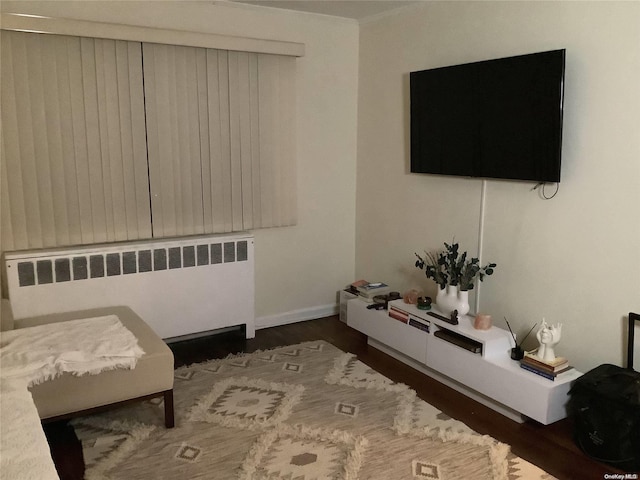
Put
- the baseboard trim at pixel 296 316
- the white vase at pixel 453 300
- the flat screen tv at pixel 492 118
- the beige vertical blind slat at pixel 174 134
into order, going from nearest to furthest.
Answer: the flat screen tv at pixel 492 118, the white vase at pixel 453 300, the beige vertical blind slat at pixel 174 134, the baseboard trim at pixel 296 316

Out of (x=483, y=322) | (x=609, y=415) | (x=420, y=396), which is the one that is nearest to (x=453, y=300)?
(x=483, y=322)

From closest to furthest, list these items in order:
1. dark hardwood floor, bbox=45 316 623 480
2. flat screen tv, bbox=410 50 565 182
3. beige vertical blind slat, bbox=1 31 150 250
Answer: dark hardwood floor, bbox=45 316 623 480 < flat screen tv, bbox=410 50 565 182 < beige vertical blind slat, bbox=1 31 150 250

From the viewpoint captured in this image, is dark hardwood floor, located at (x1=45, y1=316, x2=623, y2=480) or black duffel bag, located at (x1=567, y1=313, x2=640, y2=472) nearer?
black duffel bag, located at (x1=567, y1=313, x2=640, y2=472)

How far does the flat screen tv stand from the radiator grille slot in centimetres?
149

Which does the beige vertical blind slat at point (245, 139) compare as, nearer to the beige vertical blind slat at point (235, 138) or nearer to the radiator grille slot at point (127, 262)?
the beige vertical blind slat at point (235, 138)

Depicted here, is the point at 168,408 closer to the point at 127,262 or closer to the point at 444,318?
the point at 127,262

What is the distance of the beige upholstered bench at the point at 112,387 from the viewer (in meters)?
2.53

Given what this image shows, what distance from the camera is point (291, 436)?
2.81 m

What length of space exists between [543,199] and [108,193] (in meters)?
2.68

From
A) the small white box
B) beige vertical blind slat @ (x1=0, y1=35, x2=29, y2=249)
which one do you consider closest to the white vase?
the small white box

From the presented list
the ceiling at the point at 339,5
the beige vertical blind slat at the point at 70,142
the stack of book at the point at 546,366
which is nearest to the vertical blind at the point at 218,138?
the beige vertical blind slat at the point at 70,142

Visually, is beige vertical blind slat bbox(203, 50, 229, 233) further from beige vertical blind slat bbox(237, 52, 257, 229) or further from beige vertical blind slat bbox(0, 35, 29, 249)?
beige vertical blind slat bbox(0, 35, 29, 249)

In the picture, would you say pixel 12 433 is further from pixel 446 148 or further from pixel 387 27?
pixel 387 27

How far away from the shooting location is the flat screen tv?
2959 millimetres
